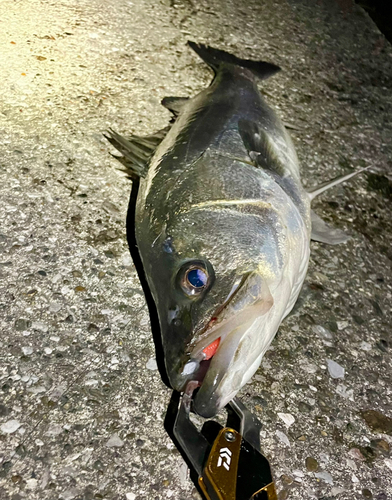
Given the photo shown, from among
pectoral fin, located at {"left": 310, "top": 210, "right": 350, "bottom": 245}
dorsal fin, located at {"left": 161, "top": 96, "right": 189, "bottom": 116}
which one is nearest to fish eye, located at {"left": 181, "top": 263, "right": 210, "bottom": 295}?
pectoral fin, located at {"left": 310, "top": 210, "right": 350, "bottom": 245}

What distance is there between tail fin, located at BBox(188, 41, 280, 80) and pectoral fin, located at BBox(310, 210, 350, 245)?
154cm

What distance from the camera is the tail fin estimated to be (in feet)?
12.6

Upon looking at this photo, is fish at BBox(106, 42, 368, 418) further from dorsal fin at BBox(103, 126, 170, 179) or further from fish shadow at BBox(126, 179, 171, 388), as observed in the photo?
fish shadow at BBox(126, 179, 171, 388)

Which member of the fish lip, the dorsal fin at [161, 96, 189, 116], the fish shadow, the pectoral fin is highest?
the fish lip

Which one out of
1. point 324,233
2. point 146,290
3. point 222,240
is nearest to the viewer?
point 222,240

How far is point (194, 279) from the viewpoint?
1.85 metres

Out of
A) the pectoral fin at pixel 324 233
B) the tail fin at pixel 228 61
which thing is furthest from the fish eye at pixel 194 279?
the tail fin at pixel 228 61

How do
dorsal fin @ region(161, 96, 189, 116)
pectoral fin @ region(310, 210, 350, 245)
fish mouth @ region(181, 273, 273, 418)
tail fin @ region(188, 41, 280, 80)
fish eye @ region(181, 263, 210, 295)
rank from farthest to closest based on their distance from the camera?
tail fin @ region(188, 41, 280, 80) → dorsal fin @ region(161, 96, 189, 116) → pectoral fin @ region(310, 210, 350, 245) → fish eye @ region(181, 263, 210, 295) → fish mouth @ region(181, 273, 273, 418)

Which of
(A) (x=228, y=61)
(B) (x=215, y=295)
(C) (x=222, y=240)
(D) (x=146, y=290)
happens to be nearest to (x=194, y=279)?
(B) (x=215, y=295)

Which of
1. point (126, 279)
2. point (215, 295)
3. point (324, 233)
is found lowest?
point (126, 279)

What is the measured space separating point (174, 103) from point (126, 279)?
4.82 feet

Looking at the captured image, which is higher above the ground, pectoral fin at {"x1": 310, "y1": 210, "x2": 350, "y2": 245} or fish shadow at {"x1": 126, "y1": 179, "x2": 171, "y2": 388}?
pectoral fin at {"x1": 310, "y1": 210, "x2": 350, "y2": 245}

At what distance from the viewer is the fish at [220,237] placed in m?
1.73

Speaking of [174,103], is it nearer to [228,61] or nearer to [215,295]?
[228,61]
